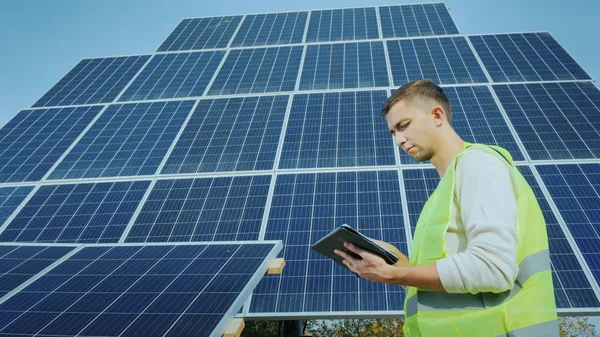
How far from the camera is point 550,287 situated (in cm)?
171

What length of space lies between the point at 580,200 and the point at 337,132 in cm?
551

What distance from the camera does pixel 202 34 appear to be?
Result: 1859 centimetres

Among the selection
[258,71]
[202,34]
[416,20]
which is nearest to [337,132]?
[258,71]

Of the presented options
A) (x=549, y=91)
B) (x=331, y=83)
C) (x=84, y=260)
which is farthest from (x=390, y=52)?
(x=84, y=260)

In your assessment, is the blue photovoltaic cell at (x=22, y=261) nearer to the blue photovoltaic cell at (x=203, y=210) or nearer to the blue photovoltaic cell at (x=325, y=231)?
the blue photovoltaic cell at (x=203, y=210)

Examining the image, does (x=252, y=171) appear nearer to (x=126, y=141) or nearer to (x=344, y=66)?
(x=126, y=141)

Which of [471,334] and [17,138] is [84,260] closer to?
[471,334]

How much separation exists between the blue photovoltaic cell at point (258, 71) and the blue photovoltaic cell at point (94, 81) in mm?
3803

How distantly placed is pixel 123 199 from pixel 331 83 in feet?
23.2

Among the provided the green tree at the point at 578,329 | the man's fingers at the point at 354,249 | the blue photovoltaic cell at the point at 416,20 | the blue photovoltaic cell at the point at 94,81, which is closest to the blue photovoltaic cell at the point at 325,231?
the man's fingers at the point at 354,249

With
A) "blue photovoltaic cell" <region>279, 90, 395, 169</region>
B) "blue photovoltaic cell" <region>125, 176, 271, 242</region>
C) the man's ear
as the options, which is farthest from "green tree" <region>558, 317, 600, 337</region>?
the man's ear

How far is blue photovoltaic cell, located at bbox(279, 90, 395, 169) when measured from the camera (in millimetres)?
9461

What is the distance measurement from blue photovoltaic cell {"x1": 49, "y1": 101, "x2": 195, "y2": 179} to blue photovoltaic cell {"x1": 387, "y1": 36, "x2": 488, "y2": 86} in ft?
22.9

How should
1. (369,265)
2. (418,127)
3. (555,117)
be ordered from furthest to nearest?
(555,117) → (418,127) → (369,265)
